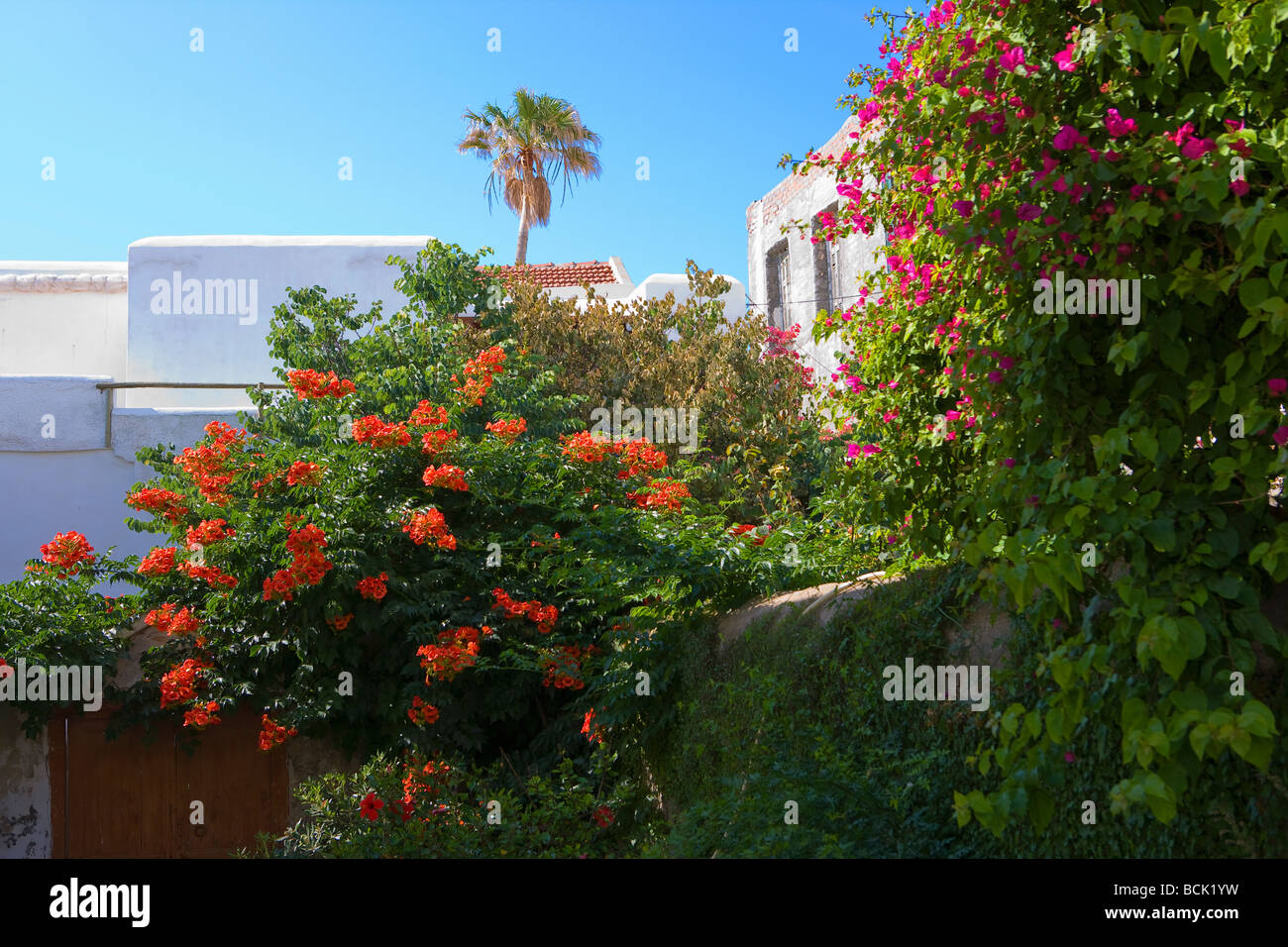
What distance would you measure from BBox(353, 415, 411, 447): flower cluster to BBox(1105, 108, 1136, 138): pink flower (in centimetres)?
611

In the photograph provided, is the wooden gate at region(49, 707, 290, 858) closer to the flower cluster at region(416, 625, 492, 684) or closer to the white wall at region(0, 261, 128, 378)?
the flower cluster at region(416, 625, 492, 684)

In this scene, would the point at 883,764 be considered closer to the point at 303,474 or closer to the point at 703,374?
the point at 303,474

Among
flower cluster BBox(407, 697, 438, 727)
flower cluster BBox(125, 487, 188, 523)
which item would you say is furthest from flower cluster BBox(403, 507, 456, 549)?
flower cluster BBox(125, 487, 188, 523)

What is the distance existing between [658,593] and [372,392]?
425 cm

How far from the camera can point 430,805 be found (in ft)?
22.1

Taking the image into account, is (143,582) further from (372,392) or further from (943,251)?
(943,251)

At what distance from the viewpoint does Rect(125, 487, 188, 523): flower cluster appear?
870 centimetres

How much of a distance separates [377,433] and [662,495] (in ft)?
7.03

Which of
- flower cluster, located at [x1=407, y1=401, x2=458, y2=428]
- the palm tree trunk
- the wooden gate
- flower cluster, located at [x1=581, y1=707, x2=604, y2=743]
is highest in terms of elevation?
the palm tree trunk

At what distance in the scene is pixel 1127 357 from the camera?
9.33ft

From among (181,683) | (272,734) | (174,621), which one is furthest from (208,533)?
(272,734)
